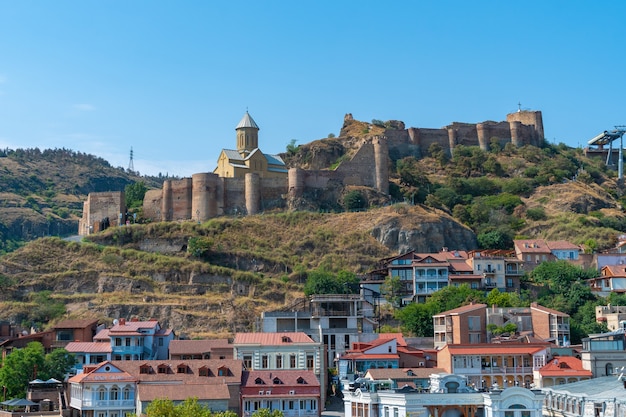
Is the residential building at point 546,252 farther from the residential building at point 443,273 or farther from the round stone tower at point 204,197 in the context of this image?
the round stone tower at point 204,197

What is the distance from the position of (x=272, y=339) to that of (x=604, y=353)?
19.6m

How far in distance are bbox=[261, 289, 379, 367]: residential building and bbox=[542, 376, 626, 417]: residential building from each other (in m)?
19.5

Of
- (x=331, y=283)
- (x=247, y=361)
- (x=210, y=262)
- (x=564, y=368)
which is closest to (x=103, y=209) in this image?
(x=210, y=262)

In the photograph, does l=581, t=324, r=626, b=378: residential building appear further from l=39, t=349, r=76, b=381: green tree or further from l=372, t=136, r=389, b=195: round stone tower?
l=372, t=136, r=389, b=195: round stone tower

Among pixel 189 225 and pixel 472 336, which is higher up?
pixel 189 225

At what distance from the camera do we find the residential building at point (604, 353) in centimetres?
5694

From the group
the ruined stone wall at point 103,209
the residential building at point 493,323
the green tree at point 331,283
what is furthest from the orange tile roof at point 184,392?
the ruined stone wall at point 103,209

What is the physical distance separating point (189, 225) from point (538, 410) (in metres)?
50.0

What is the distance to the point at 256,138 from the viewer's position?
105562 mm

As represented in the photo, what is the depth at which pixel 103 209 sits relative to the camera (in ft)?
318

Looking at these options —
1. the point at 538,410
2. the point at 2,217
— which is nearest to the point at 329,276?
the point at 538,410

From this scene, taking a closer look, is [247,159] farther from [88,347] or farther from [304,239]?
[88,347]

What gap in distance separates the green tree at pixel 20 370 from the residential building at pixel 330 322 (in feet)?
50.4

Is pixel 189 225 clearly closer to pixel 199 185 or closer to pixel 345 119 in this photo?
pixel 199 185
